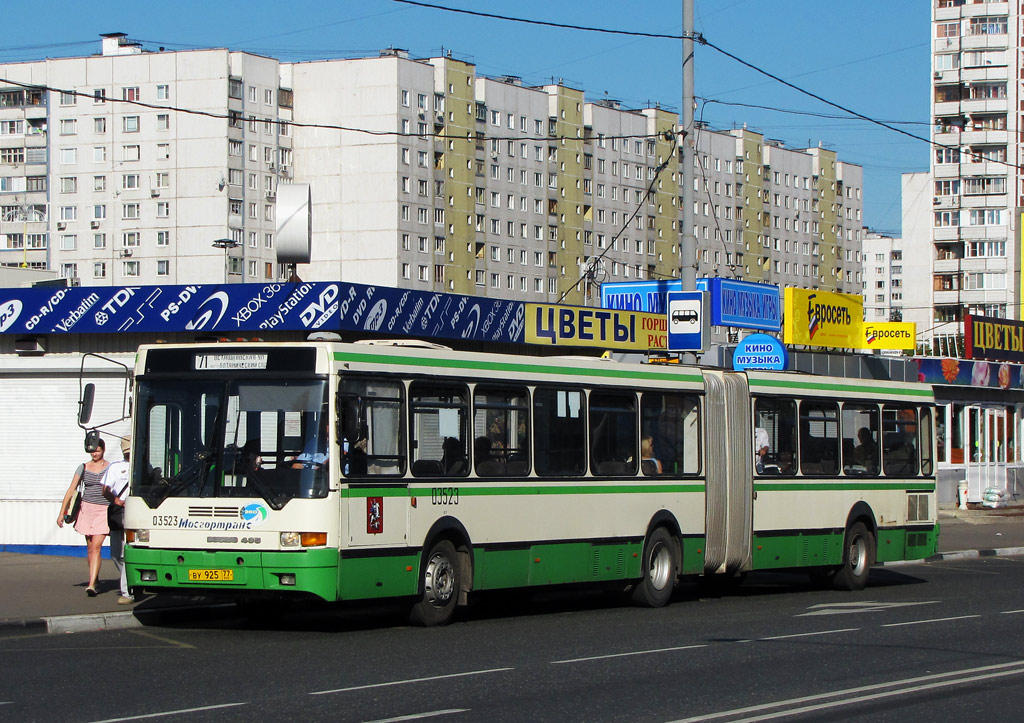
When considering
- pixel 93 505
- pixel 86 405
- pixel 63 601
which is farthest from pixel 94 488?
pixel 86 405

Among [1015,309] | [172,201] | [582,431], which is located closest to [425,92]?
[172,201]

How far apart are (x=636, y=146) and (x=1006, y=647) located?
368 ft

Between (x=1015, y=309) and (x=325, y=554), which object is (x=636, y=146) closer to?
(x=1015, y=309)

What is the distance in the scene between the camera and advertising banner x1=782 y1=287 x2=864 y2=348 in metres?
38.9

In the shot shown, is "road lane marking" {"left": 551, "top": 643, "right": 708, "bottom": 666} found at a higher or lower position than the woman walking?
lower

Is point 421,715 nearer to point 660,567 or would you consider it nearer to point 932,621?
point 932,621

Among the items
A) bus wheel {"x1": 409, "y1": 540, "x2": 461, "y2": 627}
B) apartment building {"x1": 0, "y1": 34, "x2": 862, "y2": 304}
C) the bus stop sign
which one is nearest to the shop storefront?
the bus stop sign

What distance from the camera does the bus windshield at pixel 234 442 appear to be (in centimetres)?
1355

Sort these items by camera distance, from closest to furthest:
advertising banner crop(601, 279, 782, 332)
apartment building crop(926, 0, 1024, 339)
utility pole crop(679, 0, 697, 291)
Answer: utility pole crop(679, 0, 697, 291), advertising banner crop(601, 279, 782, 332), apartment building crop(926, 0, 1024, 339)

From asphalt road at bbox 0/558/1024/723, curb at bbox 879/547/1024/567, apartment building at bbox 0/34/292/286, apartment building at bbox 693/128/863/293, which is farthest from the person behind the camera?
apartment building at bbox 693/128/863/293

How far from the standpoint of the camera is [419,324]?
77.4 feet

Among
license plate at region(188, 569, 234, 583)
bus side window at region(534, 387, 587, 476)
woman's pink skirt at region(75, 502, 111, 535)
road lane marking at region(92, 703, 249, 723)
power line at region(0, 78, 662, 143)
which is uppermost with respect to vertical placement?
power line at region(0, 78, 662, 143)

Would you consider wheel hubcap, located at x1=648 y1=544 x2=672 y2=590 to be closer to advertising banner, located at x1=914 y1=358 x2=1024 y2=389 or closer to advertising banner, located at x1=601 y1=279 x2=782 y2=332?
advertising banner, located at x1=601 y1=279 x2=782 y2=332

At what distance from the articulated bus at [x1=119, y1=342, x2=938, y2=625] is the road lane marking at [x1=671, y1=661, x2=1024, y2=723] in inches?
194
